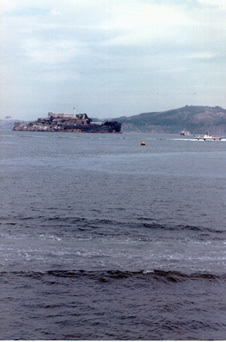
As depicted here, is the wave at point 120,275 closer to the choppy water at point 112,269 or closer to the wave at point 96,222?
the choppy water at point 112,269

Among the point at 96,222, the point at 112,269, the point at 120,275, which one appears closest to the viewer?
the point at 120,275

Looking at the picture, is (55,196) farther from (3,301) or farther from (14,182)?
(3,301)

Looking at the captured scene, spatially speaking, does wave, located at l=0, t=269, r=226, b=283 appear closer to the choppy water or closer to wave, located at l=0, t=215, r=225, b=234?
the choppy water

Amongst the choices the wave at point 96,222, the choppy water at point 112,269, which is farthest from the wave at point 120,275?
the wave at point 96,222

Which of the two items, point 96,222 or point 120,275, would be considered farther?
point 96,222

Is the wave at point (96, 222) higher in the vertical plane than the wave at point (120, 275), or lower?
higher

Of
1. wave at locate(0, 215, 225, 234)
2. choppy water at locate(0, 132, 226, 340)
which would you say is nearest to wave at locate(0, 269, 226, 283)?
choppy water at locate(0, 132, 226, 340)

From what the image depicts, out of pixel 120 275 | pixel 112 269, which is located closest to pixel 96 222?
pixel 112 269

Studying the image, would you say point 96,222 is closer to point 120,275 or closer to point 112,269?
point 112,269
